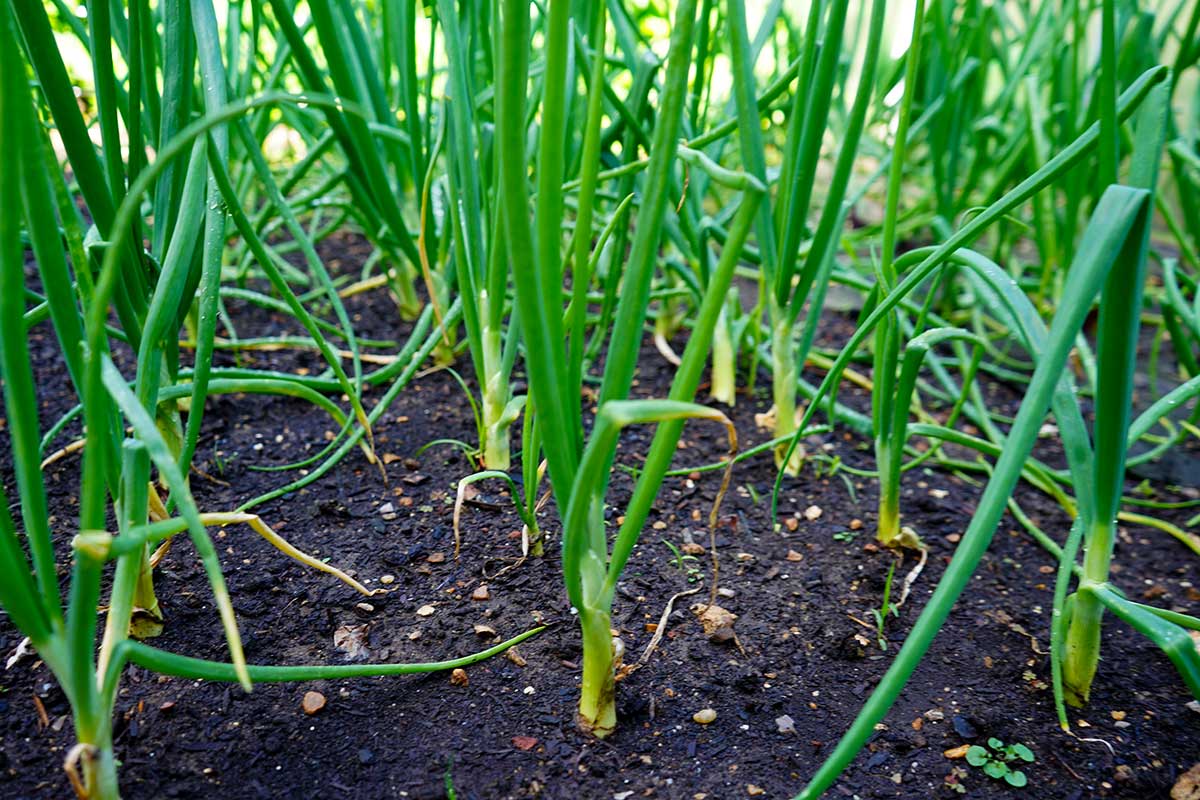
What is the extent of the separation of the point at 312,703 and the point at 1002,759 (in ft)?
1.71

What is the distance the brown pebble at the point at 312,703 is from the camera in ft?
Result: 2.26

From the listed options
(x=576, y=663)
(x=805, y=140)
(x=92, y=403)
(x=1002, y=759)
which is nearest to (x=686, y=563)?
(x=576, y=663)

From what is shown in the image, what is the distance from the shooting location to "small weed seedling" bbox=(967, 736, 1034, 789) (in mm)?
671

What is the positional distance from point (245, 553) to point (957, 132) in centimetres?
114

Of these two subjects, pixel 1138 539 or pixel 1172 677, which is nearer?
pixel 1172 677

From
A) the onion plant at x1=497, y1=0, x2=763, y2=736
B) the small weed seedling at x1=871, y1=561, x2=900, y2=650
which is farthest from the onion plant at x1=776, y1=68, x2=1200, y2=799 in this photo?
the small weed seedling at x1=871, y1=561, x2=900, y2=650

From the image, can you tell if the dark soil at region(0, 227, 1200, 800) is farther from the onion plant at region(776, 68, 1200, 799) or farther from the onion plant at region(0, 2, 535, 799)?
the onion plant at region(776, 68, 1200, 799)

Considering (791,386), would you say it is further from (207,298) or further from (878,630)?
(207,298)

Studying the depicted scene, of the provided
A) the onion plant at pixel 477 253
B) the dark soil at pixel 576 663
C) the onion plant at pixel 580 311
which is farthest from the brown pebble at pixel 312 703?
the onion plant at pixel 477 253

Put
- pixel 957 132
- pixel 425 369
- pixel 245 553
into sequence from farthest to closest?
pixel 957 132, pixel 425 369, pixel 245 553

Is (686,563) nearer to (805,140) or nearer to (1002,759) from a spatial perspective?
(1002,759)

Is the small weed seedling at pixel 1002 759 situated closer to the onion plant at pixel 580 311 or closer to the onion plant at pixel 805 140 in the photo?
the onion plant at pixel 580 311

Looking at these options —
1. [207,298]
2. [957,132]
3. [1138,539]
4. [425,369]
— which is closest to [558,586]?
[207,298]

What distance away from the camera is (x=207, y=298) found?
2.33 feet
